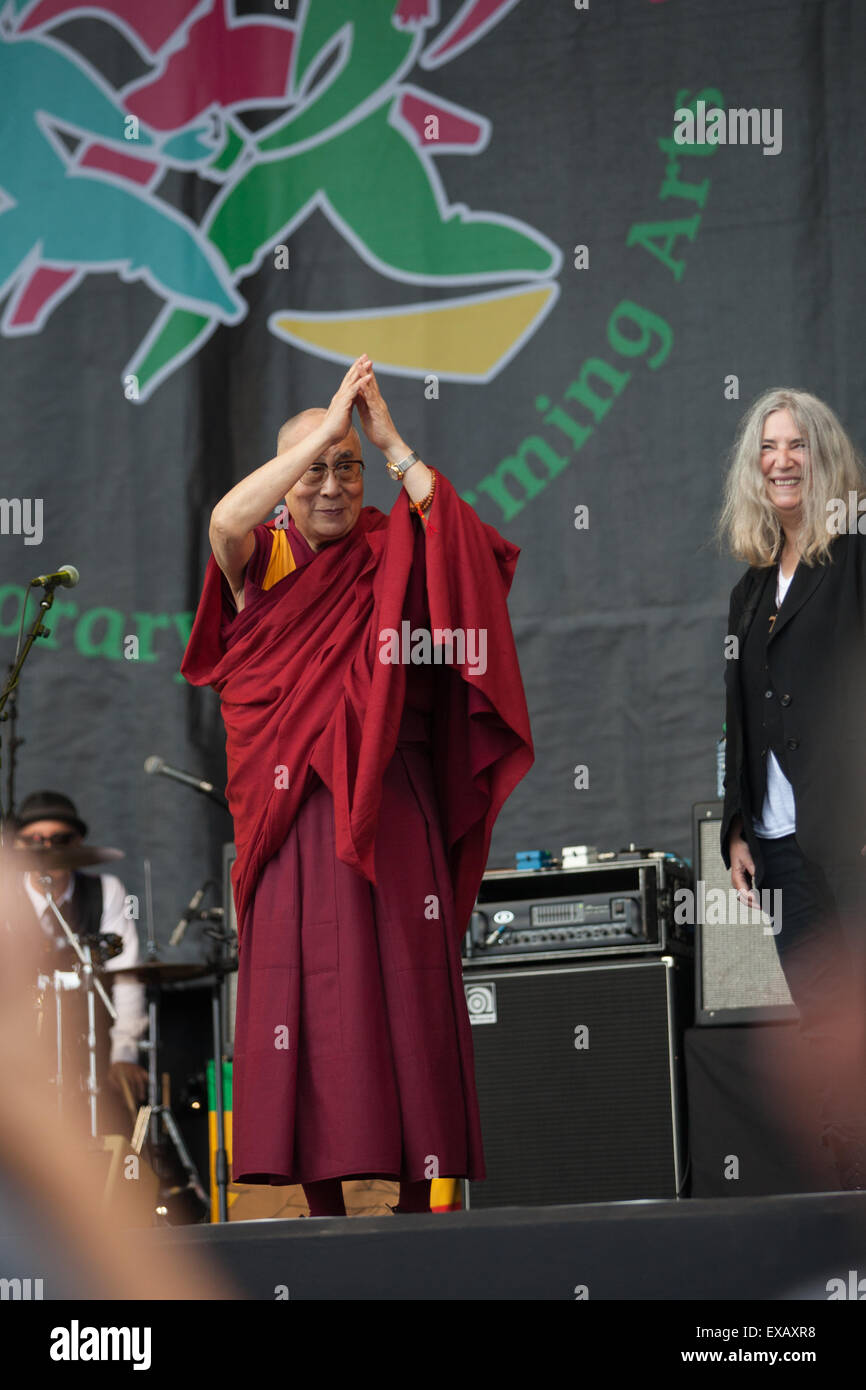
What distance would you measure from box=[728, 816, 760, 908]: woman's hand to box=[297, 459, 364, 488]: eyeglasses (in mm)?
977

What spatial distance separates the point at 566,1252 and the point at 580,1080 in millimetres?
2665

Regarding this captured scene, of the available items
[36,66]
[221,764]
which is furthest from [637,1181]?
[36,66]

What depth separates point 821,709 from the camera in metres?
3.17

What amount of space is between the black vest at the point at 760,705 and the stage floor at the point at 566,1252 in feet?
6.02

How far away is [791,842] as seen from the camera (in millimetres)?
3189

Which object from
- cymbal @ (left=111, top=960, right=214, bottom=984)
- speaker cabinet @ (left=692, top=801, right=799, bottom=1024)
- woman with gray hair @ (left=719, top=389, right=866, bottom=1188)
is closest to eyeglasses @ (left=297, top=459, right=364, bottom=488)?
woman with gray hair @ (left=719, top=389, right=866, bottom=1188)

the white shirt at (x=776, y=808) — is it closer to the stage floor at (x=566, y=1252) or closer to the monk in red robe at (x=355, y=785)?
the monk in red robe at (x=355, y=785)

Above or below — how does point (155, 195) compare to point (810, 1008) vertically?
above

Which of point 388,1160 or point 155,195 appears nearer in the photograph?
point 388,1160

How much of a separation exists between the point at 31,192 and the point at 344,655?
11.5 feet

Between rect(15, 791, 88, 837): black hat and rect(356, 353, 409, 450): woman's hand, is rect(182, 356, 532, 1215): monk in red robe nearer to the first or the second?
rect(356, 353, 409, 450): woman's hand

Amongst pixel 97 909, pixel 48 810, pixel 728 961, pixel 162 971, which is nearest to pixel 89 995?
pixel 162 971

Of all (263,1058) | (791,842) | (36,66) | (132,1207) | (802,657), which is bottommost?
(132,1207)

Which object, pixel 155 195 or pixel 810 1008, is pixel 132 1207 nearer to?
pixel 810 1008
